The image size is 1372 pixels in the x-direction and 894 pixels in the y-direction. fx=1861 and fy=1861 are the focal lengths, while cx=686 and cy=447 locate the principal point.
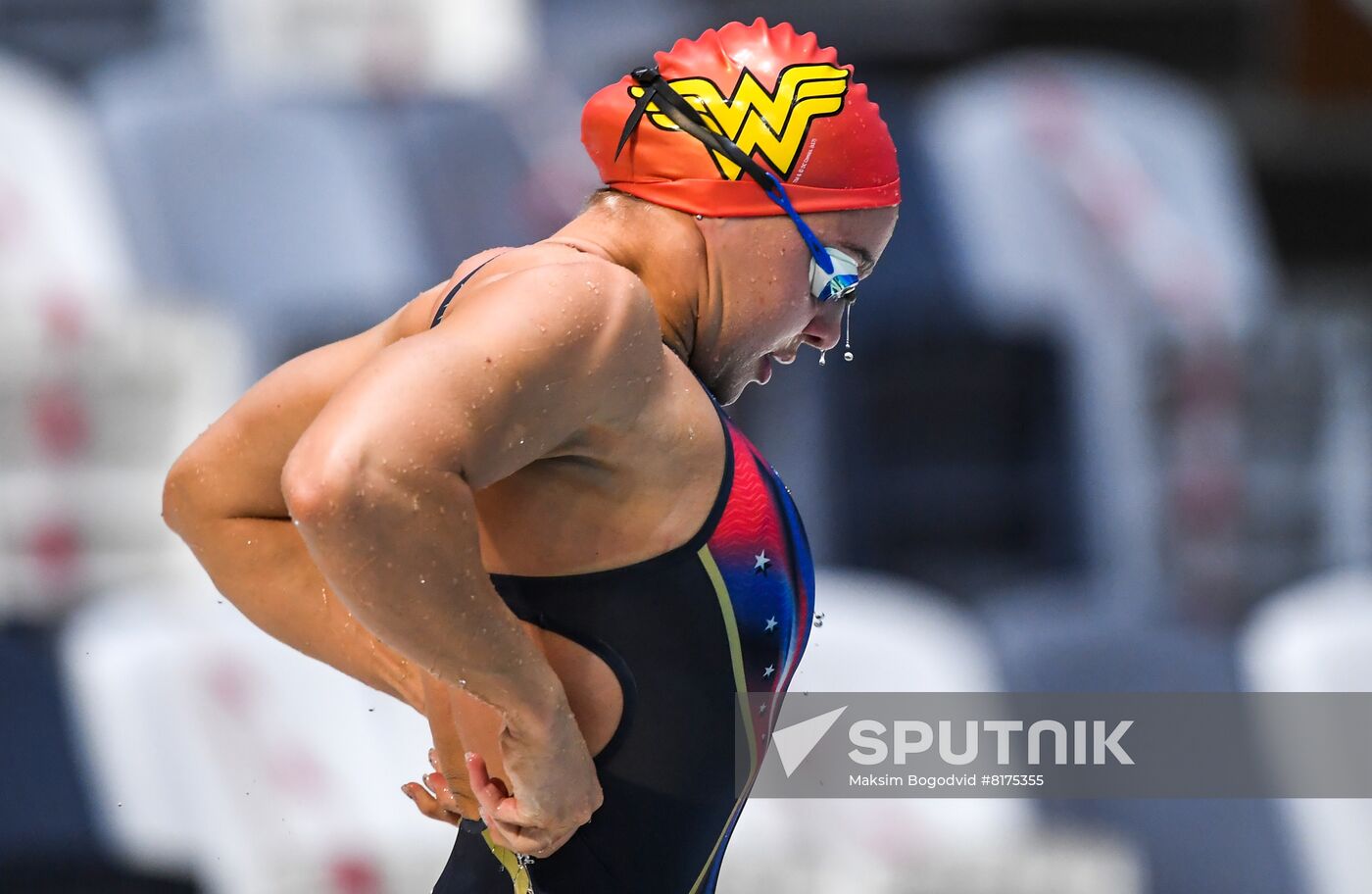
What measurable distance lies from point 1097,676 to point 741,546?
3.64 meters

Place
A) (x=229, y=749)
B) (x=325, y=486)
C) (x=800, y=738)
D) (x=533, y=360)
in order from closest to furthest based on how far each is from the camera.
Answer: (x=325, y=486), (x=533, y=360), (x=800, y=738), (x=229, y=749)

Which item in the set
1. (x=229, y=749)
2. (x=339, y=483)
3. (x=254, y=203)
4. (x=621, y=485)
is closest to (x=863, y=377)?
(x=254, y=203)

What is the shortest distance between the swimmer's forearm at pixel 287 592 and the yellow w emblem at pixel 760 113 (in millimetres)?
678

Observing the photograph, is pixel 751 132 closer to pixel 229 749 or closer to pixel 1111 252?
pixel 229 749

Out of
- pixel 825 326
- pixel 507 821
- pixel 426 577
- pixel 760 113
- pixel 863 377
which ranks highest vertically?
pixel 863 377

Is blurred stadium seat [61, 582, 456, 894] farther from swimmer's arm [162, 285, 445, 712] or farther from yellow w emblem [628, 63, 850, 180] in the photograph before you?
yellow w emblem [628, 63, 850, 180]

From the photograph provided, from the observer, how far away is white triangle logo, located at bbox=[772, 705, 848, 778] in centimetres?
227

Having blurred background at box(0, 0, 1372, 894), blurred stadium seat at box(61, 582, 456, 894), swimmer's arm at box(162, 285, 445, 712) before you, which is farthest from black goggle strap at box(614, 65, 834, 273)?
blurred stadium seat at box(61, 582, 456, 894)

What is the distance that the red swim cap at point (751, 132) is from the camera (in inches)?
75.7

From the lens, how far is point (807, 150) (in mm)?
1939

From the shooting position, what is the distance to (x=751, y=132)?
1.93 metres

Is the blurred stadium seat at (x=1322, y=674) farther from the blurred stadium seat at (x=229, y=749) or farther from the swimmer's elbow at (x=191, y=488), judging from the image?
the swimmer's elbow at (x=191, y=488)

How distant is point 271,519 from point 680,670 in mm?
552

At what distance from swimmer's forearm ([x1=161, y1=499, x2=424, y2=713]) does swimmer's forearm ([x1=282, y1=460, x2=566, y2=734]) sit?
1.39 feet
